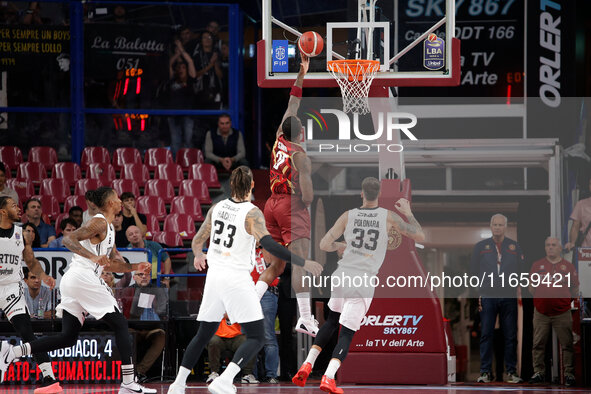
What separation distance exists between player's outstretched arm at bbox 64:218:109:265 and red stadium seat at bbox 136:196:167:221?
735 cm

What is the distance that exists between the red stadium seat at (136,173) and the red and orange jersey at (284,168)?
7.87 metres

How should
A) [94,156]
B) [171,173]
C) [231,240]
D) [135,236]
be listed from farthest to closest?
[94,156]
[171,173]
[135,236]
[231,240]

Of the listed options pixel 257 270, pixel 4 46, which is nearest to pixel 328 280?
pixel 257 270

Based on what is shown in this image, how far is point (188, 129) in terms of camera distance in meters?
19.5

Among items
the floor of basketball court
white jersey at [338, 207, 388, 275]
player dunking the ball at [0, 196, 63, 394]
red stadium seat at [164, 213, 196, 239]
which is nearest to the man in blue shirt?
the floor of basketball court

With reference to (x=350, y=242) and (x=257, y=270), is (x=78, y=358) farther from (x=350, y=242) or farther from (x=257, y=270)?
(x=350, y=242)

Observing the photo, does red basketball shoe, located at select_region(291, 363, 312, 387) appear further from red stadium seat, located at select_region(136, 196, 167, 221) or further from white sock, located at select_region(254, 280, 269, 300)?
red stadium seat, located at select_region(136, 196, 167, 221)

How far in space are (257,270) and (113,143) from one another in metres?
8.00

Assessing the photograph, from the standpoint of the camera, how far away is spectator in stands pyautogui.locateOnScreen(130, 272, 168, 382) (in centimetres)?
1205

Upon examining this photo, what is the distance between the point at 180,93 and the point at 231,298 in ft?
37.8

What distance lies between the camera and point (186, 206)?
55.2 ft

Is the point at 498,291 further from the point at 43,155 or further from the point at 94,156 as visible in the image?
the point at 43,155

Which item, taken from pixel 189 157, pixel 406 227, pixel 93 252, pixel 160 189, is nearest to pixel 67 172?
pixel 160 189

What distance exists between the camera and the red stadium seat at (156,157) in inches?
734
